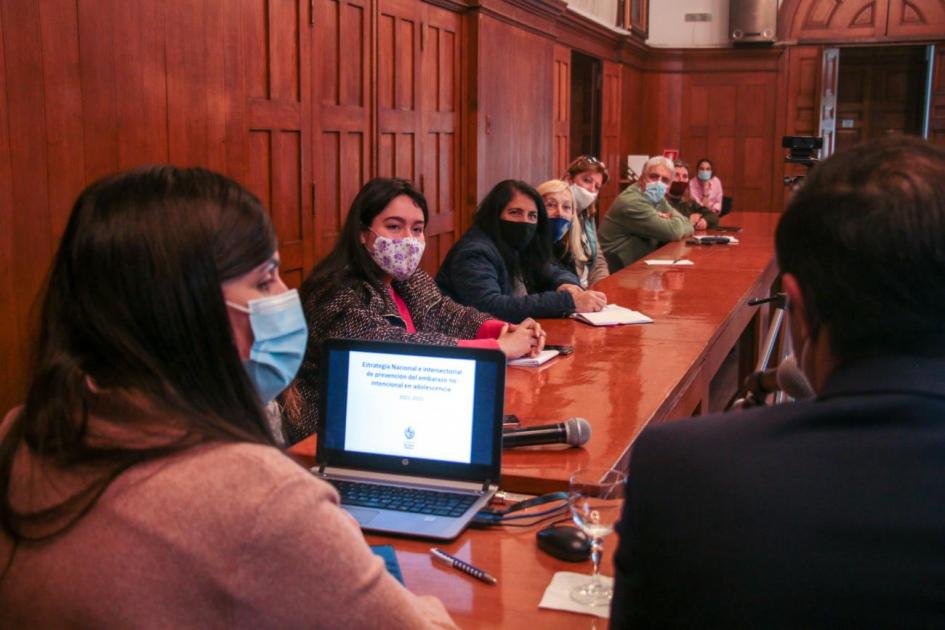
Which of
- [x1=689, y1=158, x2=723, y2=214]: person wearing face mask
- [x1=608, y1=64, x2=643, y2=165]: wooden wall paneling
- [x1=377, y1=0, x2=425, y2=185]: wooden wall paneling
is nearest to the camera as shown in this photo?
[x1=377, y1=0, x2=425, y2=185]: wooden wall paneling

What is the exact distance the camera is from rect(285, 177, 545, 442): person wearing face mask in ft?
8.94

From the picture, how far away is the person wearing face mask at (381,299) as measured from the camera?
8.94 ft

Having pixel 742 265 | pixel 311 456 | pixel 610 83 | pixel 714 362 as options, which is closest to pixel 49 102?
pixel 311 456

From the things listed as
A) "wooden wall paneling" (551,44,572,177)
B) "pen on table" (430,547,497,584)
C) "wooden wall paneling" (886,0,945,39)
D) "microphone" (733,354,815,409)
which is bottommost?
"pen on table" (430,547,497,584)

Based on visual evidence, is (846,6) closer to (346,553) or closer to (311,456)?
(311,456)

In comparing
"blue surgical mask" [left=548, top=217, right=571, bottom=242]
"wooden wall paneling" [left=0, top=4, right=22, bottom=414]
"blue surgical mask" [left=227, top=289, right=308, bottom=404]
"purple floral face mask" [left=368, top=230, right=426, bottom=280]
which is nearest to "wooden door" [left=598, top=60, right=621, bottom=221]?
"blue surgical mask" [left=548, top=217, right=571, bottom=242]

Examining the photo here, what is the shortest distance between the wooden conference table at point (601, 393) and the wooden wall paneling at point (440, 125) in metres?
1.33

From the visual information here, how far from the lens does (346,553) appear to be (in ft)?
3.41

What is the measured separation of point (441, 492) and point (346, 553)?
2.74 ft

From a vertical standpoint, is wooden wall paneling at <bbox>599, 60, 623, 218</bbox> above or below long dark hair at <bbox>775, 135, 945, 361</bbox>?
above

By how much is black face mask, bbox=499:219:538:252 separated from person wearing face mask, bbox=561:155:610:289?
943 mm

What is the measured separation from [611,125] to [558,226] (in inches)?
226

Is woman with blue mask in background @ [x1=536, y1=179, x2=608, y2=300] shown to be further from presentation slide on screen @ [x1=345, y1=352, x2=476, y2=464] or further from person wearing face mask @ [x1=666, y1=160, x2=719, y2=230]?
presentation slide on screen @ [x1=345, y1=352, x2=476, y2=464]

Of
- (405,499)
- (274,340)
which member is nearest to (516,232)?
(405,499)
